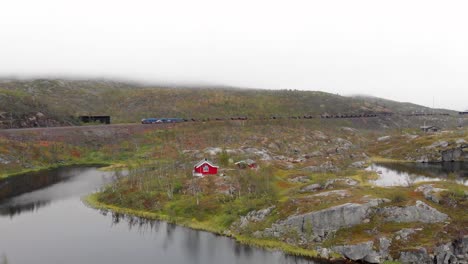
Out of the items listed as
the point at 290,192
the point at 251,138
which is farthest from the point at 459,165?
the point at 290,192

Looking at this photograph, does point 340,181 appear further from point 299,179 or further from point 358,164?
point 358,164

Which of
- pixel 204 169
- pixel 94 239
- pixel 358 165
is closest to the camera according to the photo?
pixel 94 239

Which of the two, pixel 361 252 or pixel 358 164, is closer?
pixel 361 252

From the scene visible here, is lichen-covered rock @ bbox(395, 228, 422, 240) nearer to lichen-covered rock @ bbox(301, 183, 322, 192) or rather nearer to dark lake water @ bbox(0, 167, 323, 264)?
dark lake water @ bbox(0, 167, 323, 264)

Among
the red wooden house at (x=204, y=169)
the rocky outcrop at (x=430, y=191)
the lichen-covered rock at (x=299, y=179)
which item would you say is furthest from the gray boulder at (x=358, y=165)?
the rocky outcrop at (x=430, y=191)

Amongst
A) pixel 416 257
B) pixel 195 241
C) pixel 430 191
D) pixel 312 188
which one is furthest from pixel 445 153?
pixel 195 241

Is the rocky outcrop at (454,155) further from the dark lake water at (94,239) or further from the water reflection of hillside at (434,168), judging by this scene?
the dark lake water at (94,239)

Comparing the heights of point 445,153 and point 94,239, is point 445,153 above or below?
above
